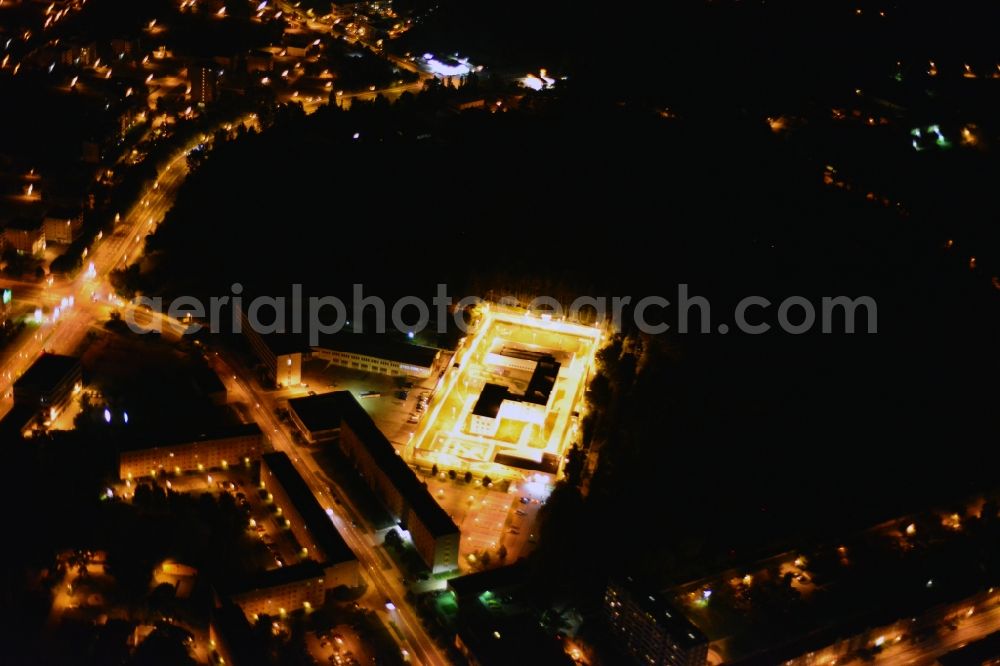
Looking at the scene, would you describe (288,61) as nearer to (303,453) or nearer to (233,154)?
(233,154)

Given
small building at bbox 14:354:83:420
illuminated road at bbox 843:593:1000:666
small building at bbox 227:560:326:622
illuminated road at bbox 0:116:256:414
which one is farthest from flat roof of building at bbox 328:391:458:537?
illuminated road at bbox 843:593:1000:666

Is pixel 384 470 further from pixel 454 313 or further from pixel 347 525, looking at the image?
pixel 454 313

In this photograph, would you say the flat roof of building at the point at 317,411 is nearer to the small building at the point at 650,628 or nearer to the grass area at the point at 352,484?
the grass area at the point at 352,484

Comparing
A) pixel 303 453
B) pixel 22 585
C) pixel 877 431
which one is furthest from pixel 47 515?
pixel 877 431

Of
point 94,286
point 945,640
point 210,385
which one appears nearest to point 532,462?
point 210,385

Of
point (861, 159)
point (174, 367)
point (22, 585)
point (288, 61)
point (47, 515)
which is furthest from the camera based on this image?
point (288, 61)

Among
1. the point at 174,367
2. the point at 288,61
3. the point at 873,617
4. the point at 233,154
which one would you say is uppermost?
the point at 288,61

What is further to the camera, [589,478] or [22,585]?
[589,478]
